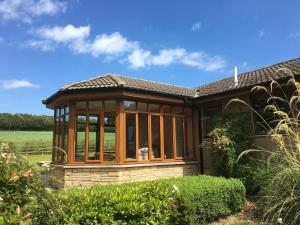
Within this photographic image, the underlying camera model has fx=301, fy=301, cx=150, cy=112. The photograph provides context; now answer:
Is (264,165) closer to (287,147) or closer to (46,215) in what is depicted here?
(287,147)

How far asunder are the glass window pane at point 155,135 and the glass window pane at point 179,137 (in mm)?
1157

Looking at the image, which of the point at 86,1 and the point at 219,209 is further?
the point at 86,1

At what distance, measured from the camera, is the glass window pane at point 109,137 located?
11.2 metres

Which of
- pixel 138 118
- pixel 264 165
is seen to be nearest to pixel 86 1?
pixel 138 118

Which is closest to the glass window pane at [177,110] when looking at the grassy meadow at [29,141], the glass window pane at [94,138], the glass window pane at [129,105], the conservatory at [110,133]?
the conservatory at [110,133]

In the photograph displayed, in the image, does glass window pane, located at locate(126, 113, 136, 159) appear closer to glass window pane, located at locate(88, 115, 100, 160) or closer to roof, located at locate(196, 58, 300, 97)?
glass window pane, located at locate(88, 115, 100, 160)

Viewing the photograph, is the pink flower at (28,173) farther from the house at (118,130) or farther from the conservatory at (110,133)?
the conservatory at (110,133)

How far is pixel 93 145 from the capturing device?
11391mm

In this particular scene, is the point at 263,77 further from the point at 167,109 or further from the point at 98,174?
the point at 98,174

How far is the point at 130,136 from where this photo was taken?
461 inches

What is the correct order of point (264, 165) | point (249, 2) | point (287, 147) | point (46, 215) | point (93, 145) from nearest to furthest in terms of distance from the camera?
point (46, 215)
point (287, 147)
point (264, 165)
point (249, 2)
point (93, 145)

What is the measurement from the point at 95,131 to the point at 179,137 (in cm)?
398

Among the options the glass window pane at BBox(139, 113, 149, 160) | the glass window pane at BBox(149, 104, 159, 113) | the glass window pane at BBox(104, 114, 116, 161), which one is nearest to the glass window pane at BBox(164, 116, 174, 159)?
the glass window pane at BBox(149, 104, 159, 113)

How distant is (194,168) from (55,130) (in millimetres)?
6385
